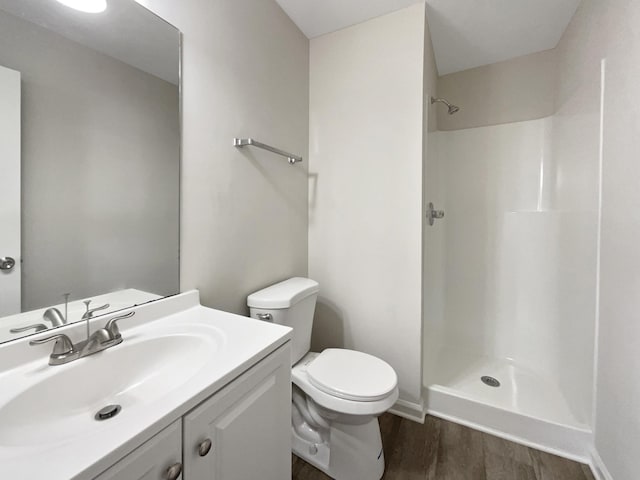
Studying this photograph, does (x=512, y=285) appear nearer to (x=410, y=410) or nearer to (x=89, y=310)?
(x=410, y=410)

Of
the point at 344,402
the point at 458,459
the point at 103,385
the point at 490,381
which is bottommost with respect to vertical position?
the point at 458,459

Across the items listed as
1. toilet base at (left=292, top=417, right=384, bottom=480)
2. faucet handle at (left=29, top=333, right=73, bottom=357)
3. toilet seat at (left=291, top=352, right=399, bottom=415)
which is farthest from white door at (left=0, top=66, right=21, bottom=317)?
toilet base at (left=292, top=417, right=384, bottom=480)

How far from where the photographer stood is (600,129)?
125 centimetres

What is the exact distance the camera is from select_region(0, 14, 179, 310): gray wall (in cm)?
73

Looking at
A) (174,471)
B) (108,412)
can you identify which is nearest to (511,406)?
(174,471)

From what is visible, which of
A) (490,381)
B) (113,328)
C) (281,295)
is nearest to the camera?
(113,328)

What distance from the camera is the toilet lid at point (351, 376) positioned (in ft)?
3.64

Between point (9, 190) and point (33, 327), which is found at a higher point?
point (9, 190)

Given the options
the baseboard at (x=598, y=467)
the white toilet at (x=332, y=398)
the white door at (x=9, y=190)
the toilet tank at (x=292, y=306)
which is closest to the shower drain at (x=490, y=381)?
the baseboard at (x=598, y=467)

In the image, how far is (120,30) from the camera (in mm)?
907

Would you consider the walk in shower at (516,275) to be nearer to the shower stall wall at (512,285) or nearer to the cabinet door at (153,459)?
the shower stall wall at (512,285)

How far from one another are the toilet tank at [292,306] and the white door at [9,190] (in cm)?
78

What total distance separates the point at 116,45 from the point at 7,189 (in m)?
0.57

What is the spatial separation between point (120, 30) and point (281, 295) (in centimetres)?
115
